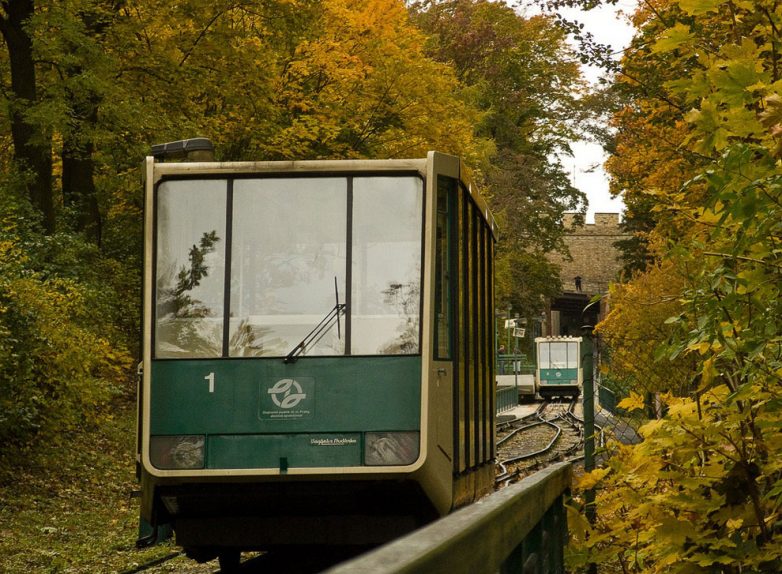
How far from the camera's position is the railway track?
22.7 metres

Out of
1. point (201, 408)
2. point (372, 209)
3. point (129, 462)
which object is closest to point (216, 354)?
point (201, 408)

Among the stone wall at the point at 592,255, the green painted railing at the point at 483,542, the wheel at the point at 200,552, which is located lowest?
the wheel at the point at 200,552

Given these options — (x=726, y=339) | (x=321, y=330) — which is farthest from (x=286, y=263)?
(x=726, y=339)

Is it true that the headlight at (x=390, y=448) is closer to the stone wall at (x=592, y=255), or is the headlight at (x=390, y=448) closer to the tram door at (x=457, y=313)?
the tram door at (x=457, y=313)

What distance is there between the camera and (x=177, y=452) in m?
9.03

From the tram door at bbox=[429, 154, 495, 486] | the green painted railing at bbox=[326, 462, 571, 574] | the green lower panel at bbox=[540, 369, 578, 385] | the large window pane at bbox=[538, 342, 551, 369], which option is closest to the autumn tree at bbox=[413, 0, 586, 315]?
the large window pane at bbox=[538, 342, 551, 369]

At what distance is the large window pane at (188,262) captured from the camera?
367 inches

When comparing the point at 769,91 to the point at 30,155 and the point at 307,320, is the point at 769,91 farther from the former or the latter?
the point at 30,155

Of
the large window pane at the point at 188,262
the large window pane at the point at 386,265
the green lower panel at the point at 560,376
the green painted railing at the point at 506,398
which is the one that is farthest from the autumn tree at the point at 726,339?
the green lower panel at the point at 560,376

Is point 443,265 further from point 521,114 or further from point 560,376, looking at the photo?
point 560,376

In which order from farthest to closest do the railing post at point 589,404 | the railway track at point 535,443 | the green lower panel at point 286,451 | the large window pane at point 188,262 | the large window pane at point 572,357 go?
1. the large window pane at point 572,357
2. the railway track at point 535,443
3. the large window pane at point 188,262
4. the green lower panel at point 286,451
5. the railing post at point 589,404

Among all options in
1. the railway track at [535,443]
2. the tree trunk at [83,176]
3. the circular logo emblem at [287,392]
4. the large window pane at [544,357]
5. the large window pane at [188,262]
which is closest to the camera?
the circular logo emblem at [287,392]

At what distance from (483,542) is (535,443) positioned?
2800cm

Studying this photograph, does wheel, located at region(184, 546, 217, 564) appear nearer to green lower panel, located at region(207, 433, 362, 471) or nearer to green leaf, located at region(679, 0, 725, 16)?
green lower panel, located at region(207, 433, 362, 471)
